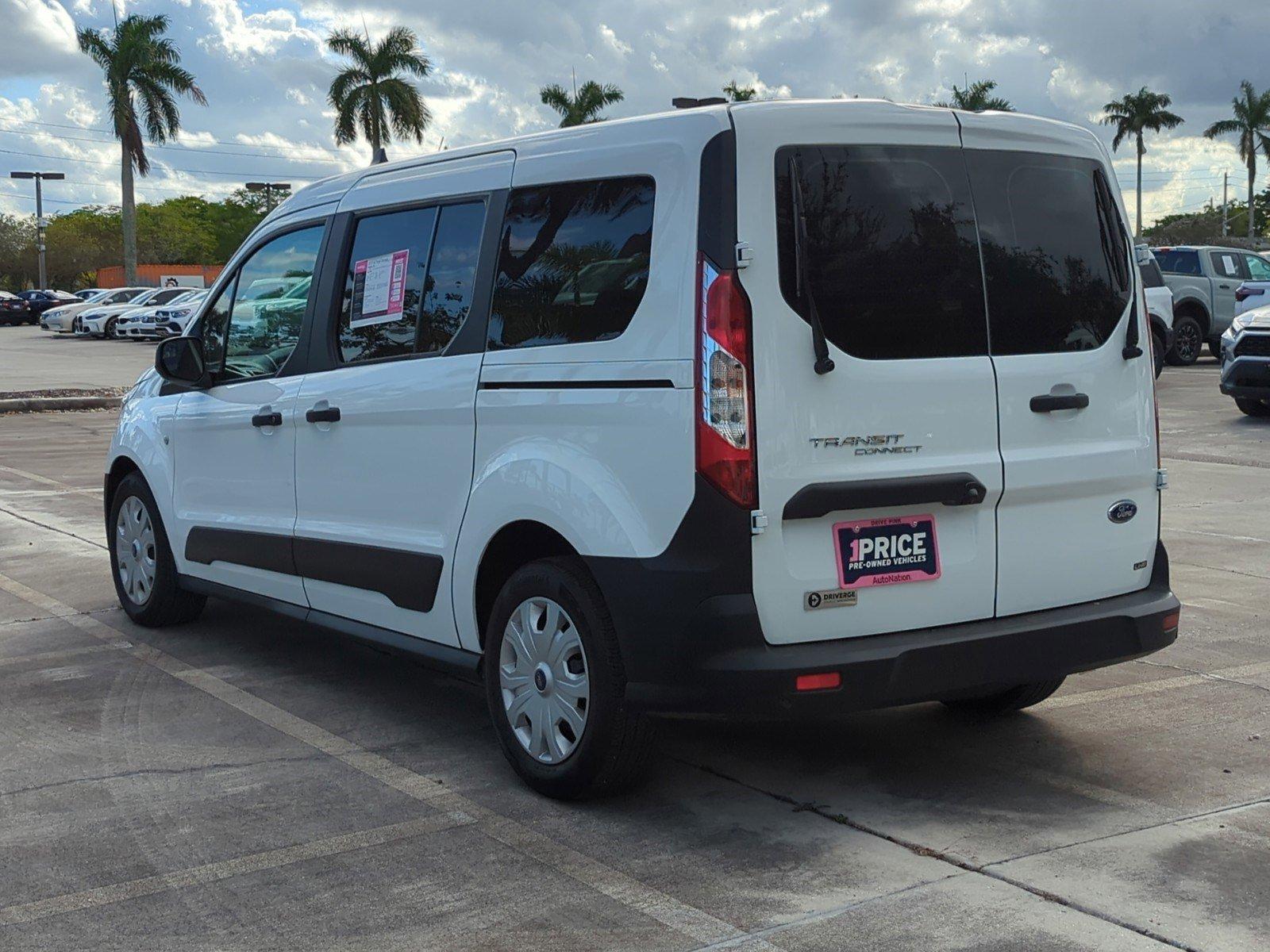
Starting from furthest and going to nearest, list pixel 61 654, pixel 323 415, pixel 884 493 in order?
pixel 61 654
pixel 323 415
pixel 884 493

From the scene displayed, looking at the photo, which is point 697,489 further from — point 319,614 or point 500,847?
point 319,614

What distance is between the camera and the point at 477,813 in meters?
4.47

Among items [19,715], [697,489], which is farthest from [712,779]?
[19,715]

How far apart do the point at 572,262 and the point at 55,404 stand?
1814cm

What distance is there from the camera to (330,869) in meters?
4.02

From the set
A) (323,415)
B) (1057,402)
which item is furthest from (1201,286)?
(323,415)

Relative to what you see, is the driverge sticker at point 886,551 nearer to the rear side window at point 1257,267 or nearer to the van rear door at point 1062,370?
the van rear door at point 1062,370

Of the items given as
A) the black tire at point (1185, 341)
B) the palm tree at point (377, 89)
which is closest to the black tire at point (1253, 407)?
the black tire at point (1185, 341)

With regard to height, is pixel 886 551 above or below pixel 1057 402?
below

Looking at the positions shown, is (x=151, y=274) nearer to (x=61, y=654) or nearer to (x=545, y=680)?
(x=61, y=654)

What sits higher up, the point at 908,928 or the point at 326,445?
the point at 326,445

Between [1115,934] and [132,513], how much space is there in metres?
5.26

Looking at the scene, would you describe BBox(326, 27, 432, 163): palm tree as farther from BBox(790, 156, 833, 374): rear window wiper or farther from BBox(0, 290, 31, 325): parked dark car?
BBox(790, 156, 833, 374): rear window wiper

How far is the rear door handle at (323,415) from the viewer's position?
553cm
